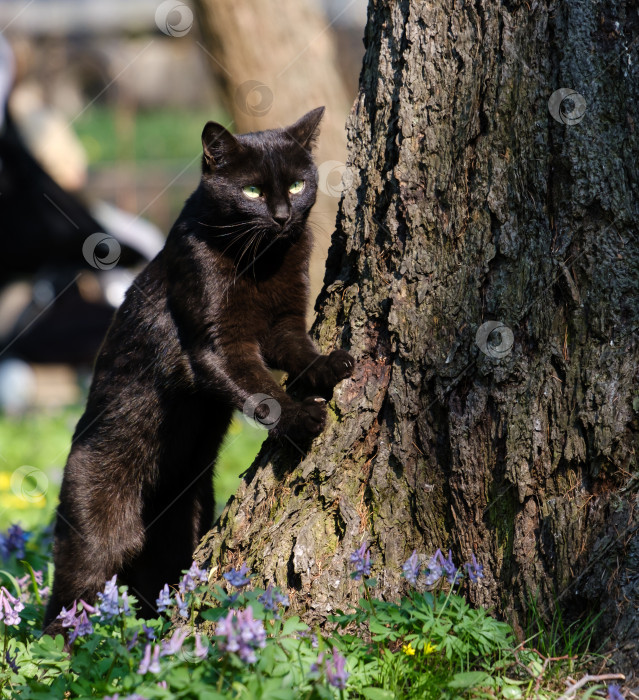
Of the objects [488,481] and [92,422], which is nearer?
[488,481]

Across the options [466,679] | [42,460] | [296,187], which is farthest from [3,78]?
[466,679]

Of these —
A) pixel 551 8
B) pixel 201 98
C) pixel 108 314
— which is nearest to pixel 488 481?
pixel 551 8

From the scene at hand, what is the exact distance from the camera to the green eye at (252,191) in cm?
274

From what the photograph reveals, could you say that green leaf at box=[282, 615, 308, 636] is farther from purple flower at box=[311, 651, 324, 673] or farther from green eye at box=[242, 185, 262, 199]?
green eye at box=[242, 185, 262, 199]

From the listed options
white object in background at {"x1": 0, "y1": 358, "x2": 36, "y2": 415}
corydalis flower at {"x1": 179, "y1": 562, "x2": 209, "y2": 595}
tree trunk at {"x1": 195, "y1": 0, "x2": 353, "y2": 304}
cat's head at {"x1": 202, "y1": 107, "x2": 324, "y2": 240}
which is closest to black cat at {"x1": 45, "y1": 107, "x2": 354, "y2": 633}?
cat's head at {"x1": 202, "y1": 107, "x2": 324, "y2": 240}

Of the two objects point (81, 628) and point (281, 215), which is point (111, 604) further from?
point (281, 215)

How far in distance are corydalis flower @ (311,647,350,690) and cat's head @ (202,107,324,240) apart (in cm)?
146

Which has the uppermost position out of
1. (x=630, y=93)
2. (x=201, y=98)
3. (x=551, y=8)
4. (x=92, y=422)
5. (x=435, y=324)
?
(x=201, y=98)

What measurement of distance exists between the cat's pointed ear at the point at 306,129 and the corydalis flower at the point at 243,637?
1849 millimetres

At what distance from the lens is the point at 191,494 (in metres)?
3.08

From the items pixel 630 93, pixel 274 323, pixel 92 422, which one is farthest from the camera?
pixel 92 422

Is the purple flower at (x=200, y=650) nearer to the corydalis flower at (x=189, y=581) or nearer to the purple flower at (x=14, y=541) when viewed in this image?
the corydalis flower at (x=189, y=581)

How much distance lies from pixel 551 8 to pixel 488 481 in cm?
117

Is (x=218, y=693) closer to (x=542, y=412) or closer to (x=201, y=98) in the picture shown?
(x=542, y=412)
